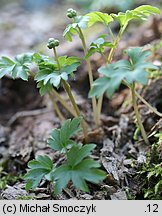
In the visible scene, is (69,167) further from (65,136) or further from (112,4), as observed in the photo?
(112,4)

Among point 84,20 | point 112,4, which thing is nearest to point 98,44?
point 84,20

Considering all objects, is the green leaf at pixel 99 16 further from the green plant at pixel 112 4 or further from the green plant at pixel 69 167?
the green plant at pixel 112 4

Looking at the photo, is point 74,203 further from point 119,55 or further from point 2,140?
point 119,55

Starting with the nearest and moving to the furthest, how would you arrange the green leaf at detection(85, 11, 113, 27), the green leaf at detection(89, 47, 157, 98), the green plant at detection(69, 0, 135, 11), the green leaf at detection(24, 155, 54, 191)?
the green leaf at detection(89, 47, 157, 98) < the green leaf at detection(24, 155, 54, 191) < the green leaf at detection(85, 11, 113, 27) < the green plant at detection(69, 0, 135, 11)

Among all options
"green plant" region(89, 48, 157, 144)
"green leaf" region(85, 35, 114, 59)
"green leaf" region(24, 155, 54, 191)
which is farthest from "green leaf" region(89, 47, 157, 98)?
"green leaf" region(24, 155, 54, 191)

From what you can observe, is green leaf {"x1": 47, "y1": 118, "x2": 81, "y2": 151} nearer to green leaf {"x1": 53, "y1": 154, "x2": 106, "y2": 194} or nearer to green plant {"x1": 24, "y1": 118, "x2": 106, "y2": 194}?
green plant {"x1": 24, "y1": 118, "x2": 106, "y2": 194}

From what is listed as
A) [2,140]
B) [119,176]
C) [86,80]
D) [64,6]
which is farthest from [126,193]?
[64,6]

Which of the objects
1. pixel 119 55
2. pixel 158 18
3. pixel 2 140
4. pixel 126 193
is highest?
pixel 158 18
